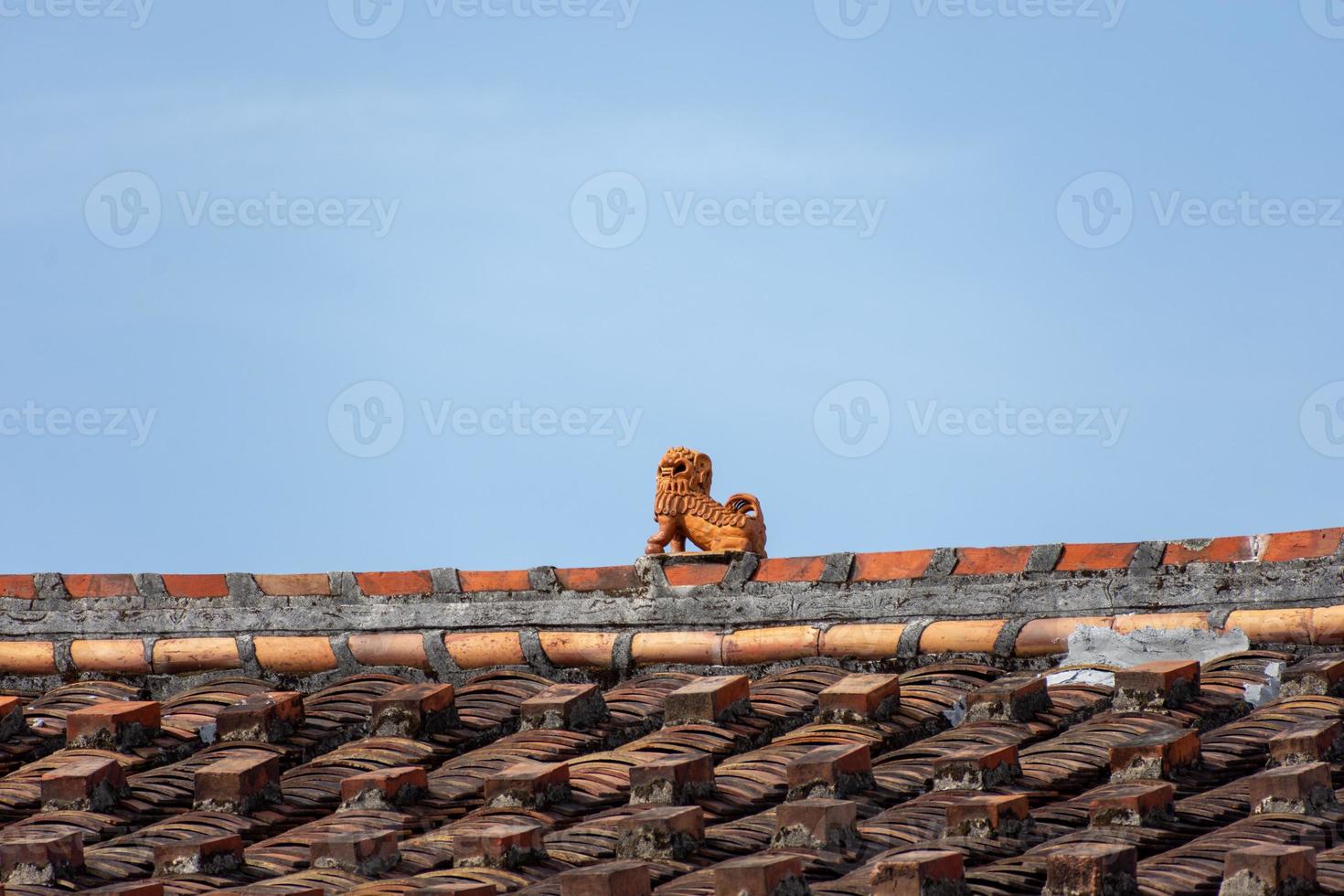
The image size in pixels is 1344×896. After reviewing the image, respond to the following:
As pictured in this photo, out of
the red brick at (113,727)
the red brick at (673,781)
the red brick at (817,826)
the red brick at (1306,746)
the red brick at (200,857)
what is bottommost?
the red brick at (200,857)

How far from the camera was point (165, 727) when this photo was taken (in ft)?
28.9

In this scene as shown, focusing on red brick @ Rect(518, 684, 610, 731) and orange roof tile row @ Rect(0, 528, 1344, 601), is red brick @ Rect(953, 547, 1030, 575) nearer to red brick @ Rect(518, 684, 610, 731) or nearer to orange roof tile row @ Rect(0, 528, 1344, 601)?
orange roof tile row @ Rect(0, 528, 1344, 601)

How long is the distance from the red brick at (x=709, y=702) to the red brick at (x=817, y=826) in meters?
1.72

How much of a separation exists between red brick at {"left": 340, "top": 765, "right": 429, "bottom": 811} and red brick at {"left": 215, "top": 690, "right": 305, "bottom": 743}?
1.18m

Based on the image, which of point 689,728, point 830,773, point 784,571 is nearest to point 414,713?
point 689,728

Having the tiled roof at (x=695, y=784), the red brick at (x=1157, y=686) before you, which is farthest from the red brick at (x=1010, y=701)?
the red brick at (x=1157, y=686)

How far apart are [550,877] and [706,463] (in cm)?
471

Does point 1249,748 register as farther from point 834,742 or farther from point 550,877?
point 550,877

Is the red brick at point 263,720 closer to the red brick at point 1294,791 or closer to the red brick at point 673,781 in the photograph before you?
the red brick at point 673,781

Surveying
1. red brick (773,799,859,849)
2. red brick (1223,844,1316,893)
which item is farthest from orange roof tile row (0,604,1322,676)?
red brick (1223,844,1316,893)

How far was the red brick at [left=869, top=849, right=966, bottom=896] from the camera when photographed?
5.35 metres

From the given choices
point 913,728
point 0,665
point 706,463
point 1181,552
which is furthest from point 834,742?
point 0,665

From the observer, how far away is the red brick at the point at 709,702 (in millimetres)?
8086

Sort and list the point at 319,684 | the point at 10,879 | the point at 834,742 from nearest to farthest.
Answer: the point at 10,879 → the point at 834,742 → the point at 319,684
